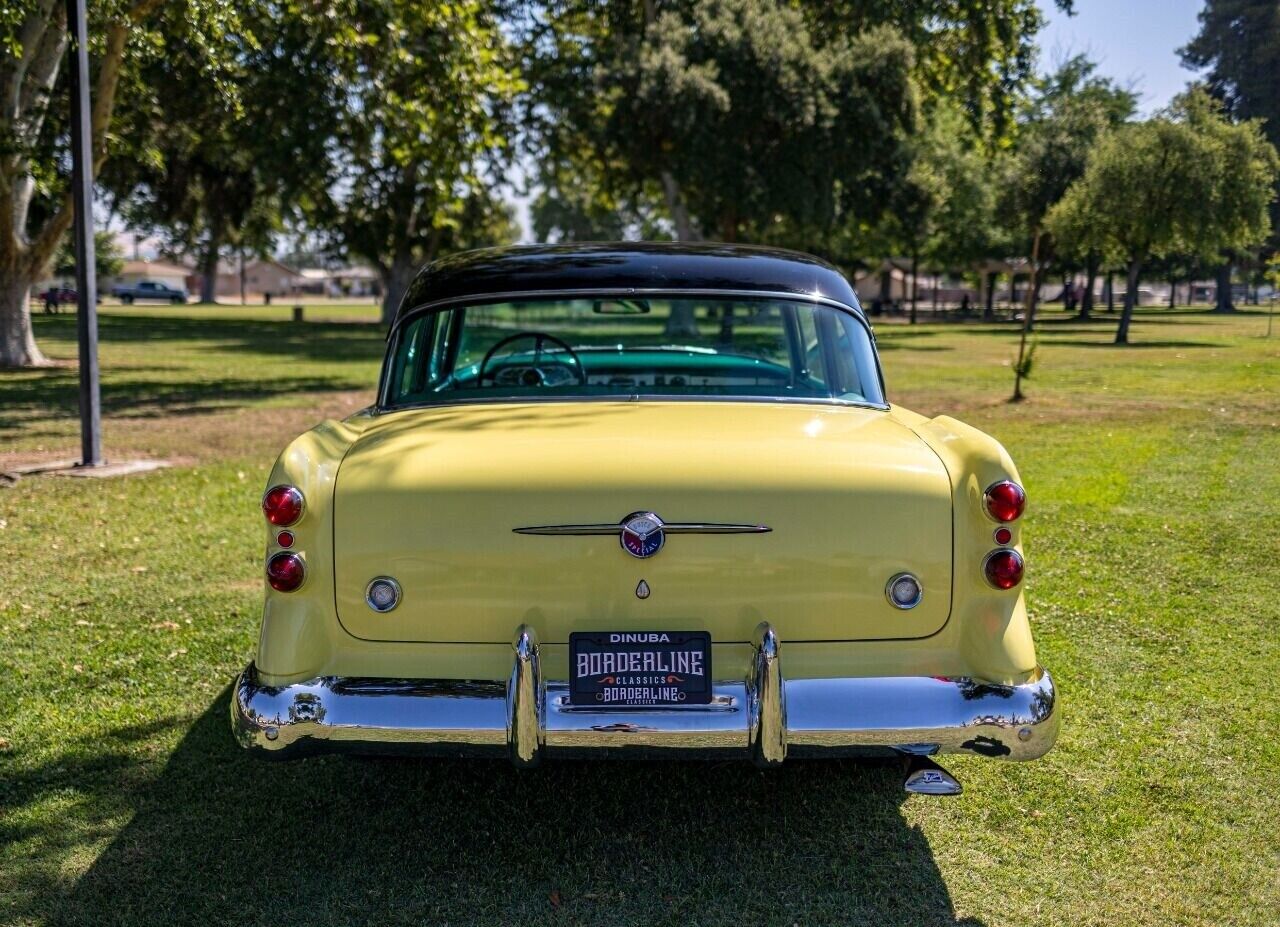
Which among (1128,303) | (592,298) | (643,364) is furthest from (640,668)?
(1128,303)

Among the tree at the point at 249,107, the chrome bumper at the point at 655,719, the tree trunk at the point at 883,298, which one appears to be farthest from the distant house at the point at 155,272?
the chrome bumper at the point at 655,719

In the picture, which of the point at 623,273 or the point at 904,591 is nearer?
the point at 904,591

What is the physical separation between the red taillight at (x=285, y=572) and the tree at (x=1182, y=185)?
3293 cm

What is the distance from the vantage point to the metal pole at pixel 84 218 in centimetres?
1011

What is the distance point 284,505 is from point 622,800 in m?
1.54

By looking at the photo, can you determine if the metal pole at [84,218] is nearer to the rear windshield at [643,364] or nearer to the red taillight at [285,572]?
the rear windshield at [643,364]

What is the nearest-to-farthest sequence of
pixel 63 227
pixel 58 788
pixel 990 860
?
pixel 990 860, pixel 58 788, pixel 63 227

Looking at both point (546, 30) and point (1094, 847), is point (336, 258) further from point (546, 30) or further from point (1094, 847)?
point (1094, 847)

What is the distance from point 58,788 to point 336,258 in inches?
1682

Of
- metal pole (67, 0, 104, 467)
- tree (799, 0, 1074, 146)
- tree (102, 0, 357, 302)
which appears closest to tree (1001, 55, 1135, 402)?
tree (799, 0, 1074, 146)

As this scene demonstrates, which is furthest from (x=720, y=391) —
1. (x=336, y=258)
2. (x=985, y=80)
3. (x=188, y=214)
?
(x=336, y=258)

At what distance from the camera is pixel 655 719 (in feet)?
11.2

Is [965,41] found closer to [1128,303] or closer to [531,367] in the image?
[1128,303]

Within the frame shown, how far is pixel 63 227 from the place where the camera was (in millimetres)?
19016
